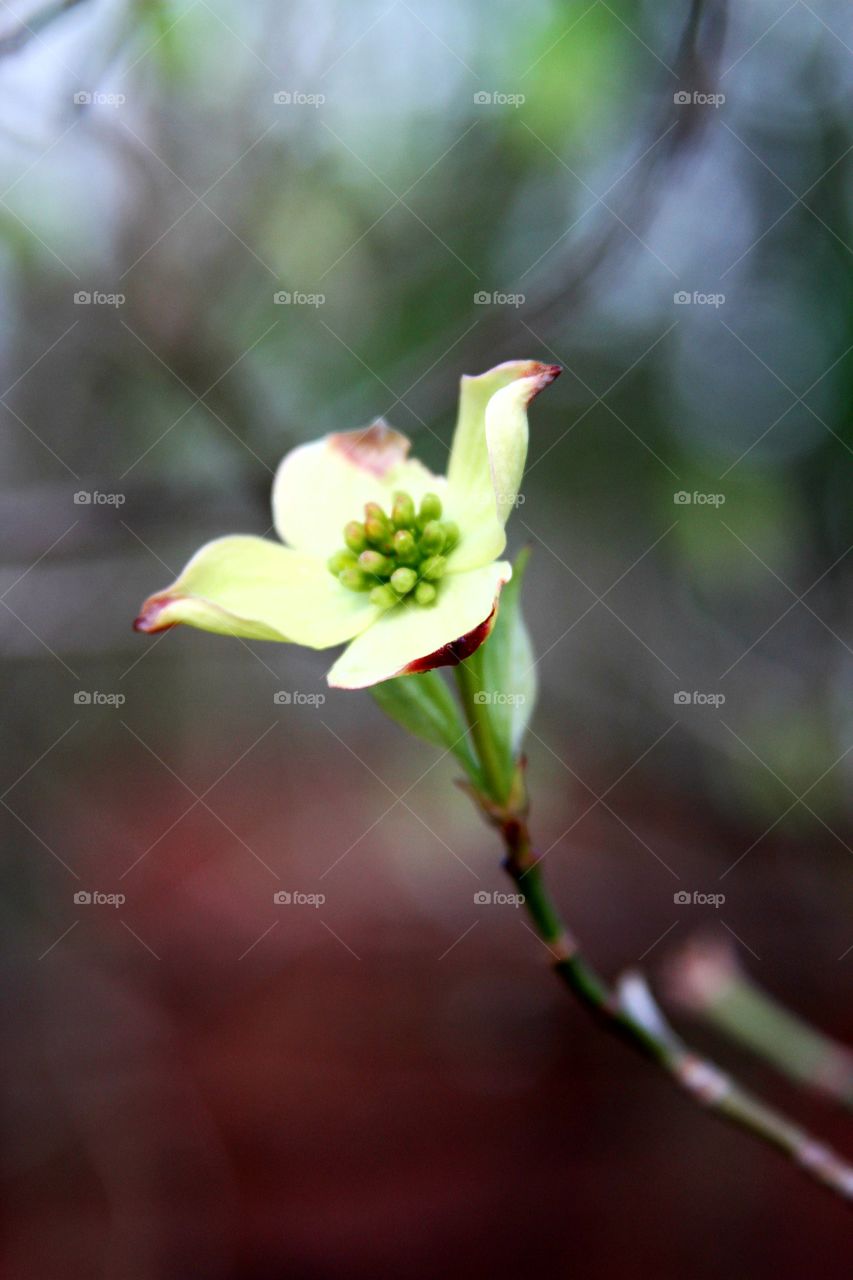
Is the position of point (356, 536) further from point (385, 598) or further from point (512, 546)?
point (512, 546)

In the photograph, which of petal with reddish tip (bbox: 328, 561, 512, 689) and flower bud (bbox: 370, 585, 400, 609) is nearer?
petal with reddish tip (bbox: 328, 561, 512, 689)

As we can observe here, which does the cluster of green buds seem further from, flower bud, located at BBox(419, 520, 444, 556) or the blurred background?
the blurred background

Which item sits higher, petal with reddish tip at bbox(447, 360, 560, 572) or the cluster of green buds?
petal with reddish tip at bbox(447, 360, 560, 572)

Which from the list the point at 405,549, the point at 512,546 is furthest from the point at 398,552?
the point at 512,546

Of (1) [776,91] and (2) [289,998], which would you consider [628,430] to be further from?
(2) [289,998]

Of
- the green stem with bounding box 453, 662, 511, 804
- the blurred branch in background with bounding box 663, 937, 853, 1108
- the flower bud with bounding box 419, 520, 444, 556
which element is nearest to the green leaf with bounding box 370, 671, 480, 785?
the green stem with bounding box 453, 662, 511, 804

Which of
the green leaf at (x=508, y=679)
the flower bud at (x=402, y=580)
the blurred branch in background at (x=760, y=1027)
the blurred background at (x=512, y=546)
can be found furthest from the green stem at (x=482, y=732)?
the blurred background at (x=512, y=546)
